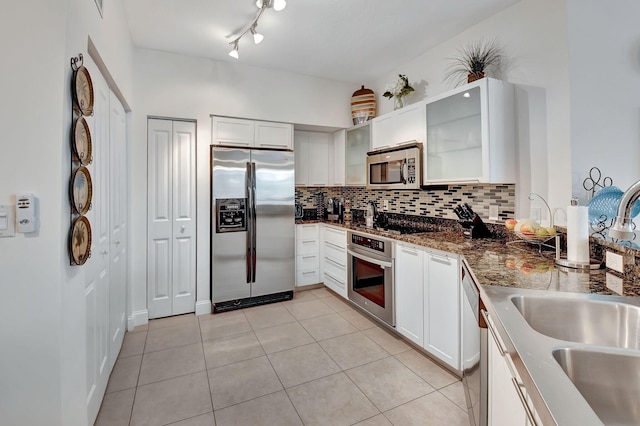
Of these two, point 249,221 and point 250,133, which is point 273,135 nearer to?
point 250,133

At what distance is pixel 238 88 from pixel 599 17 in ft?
10.3

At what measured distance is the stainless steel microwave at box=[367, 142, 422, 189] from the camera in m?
2.87

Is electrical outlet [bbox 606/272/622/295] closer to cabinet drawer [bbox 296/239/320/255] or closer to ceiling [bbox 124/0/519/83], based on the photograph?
ceiling [bbox 124/0/519/83]

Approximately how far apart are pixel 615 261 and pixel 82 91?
261cm

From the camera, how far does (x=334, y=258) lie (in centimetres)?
374

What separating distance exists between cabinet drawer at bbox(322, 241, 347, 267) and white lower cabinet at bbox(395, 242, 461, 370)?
958 millimetres

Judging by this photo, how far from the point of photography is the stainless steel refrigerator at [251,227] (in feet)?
10.9

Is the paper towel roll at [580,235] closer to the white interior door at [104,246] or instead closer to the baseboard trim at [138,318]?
the white interior door at [104,246]

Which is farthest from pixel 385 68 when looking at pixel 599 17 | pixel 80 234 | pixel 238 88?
pixel 80 234

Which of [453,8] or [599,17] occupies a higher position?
[453,8]

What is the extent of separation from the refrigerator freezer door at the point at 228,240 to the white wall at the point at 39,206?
6.71 ft

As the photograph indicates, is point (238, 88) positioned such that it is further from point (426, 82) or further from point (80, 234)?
point (80, 234)

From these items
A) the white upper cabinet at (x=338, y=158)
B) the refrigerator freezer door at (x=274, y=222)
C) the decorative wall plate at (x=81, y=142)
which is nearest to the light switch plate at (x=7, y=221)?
the decorative wall plate at (x=81, y=142)

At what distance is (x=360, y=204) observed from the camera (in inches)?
172
